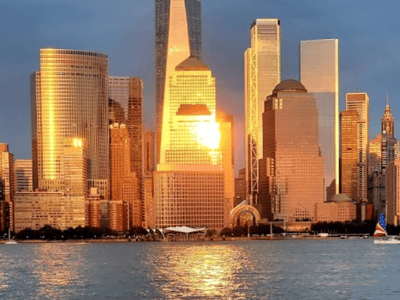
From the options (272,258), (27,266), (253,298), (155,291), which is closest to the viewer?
(253,298)

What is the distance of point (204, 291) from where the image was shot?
114438 millimetres

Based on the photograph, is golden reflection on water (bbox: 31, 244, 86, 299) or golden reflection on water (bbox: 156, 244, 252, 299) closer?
golden reflection on water (bbox: 156, 244, 252, 299)

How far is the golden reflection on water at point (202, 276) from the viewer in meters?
113

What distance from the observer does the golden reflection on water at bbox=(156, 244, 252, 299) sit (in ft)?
372

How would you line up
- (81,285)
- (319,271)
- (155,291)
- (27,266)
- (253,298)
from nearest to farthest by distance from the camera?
(253,298), (155,291), (81,285), (319,271), (27,266)

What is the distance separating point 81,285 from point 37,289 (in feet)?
20.8

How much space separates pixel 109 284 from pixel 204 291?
18.6 meters

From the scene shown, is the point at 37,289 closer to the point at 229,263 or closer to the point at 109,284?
the point at 109,284

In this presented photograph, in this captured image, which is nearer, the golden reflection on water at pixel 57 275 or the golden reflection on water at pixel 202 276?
the golden reflection on water at pixel 202 276

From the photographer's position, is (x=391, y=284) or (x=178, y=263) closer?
(x=391, y=284)

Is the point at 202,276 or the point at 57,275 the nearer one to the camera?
the point at 202,276

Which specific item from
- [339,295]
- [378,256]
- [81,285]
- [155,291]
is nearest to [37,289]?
[81,285]

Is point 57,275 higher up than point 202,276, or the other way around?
point 202,276

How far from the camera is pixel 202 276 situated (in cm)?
13750
